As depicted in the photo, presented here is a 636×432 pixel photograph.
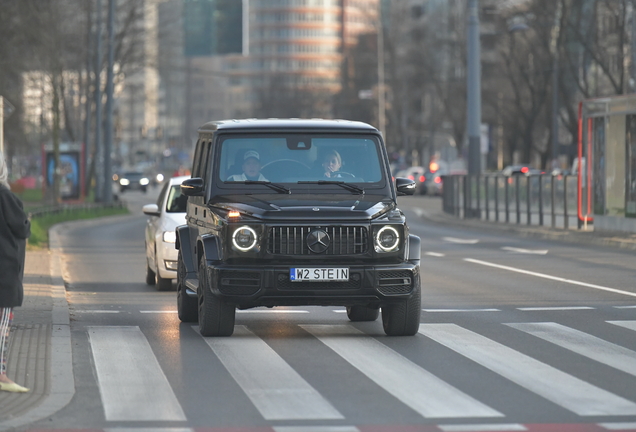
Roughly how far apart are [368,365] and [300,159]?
2.80 metres

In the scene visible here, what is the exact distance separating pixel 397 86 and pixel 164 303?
89129 millimetres

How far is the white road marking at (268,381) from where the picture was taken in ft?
26.2

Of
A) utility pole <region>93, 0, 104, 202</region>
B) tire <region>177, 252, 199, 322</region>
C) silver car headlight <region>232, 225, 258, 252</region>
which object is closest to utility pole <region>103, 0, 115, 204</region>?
utility pole <region>93, 0, 104, 202</region>

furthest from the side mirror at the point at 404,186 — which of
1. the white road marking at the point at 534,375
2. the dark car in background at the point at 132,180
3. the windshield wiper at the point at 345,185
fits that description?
the dark car in background at the point at 132,180

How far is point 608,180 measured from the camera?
94.1 ft

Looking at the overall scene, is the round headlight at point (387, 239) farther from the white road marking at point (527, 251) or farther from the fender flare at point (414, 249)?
the white road marking at point (527, 251)

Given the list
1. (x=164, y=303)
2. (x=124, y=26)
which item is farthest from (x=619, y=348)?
(x=124, y=26)

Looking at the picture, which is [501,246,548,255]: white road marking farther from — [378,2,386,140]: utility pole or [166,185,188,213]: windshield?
[378,2,386,140]: utility pole

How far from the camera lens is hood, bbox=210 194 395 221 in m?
11.0

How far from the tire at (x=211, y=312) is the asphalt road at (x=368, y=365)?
115mm

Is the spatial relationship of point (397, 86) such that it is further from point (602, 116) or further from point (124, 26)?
point (602, 116)

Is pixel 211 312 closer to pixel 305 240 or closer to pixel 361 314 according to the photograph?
pixel 305 240

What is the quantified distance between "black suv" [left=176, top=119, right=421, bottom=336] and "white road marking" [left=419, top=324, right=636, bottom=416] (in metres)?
0.57

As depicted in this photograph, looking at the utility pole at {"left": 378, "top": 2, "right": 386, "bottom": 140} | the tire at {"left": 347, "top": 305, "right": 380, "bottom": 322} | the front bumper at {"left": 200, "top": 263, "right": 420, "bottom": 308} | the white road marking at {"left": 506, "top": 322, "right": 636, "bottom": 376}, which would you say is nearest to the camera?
the white road marking at {"left": 506, "top": 322, "right": 636, "bottom": 376}
